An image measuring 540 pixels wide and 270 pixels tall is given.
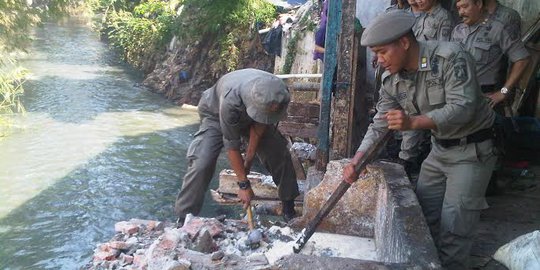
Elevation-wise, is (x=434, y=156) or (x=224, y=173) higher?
(x=434, y=156)

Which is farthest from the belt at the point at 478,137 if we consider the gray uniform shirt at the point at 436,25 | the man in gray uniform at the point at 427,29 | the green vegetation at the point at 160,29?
the green vegetation at the point at 160,29

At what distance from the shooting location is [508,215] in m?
4.34

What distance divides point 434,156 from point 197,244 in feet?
6.06

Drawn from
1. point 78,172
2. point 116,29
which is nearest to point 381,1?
point 78,172

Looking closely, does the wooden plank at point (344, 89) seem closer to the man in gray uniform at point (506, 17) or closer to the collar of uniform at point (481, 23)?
the collar of uniform at point (481, 23)

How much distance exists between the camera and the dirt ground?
370cm

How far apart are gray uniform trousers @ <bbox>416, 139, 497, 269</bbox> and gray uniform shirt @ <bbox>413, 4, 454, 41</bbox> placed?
1.56 metres

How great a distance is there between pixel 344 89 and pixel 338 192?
1197mm

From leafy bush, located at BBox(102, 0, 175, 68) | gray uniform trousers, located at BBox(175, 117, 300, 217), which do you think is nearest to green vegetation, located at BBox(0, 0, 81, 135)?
leafy bush, located at BBox(102, 0, 175, 68)

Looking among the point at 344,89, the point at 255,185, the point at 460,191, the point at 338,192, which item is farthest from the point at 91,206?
the point at 460,191

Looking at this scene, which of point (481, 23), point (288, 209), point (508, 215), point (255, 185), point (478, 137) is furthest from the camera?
point (255, 185)

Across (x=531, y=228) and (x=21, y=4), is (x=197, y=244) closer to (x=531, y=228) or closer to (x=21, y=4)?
(x=531, y=228)

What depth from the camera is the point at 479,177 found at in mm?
3039

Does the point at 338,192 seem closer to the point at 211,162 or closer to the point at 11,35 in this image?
the point at 211,162
